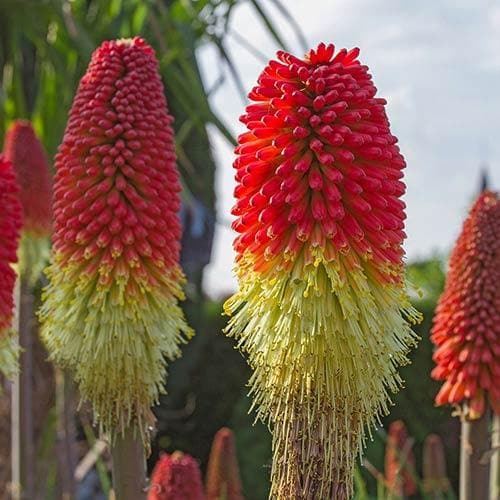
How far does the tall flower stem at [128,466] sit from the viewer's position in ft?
9.82

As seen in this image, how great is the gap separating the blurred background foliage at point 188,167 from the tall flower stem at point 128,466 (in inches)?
123

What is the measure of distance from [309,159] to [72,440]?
11.1 ft

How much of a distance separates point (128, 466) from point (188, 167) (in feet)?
10.4

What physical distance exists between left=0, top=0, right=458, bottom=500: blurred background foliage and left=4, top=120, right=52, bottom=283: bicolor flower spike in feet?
3.37

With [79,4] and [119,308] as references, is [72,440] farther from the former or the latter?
[79,4]

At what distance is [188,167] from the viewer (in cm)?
599

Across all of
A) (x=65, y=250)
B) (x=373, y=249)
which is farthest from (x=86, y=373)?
(x=373, y=249)

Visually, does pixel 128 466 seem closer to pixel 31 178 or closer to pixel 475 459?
pixel 475 459

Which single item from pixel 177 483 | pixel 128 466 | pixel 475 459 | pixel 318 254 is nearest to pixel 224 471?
pixel 177 483

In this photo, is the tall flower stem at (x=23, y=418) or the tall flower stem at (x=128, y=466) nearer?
the tall flower stem at (x=128, y=466)

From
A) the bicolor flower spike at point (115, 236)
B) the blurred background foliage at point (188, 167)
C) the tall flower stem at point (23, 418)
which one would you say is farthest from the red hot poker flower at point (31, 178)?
the bicolor flower spike at point (115, 236)

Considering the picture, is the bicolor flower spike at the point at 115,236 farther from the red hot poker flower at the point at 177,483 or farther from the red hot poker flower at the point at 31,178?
the red hot poker flower at the point at 31,178

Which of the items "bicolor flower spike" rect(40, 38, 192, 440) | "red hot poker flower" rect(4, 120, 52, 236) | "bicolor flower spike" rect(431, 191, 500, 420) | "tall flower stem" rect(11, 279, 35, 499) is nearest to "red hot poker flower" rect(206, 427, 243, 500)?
"tall flower stem" rect(11, 279, 35, 499)

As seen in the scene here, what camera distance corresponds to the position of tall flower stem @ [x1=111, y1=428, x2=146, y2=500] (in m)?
2.99
